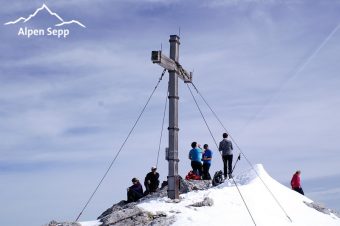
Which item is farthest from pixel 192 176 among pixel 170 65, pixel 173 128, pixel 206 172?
pixel 170 65

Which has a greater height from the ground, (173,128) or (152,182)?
(173,128)

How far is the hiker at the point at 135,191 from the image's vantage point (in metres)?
21.8

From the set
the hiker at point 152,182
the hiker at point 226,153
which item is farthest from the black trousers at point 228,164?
the hiker at point 152,182

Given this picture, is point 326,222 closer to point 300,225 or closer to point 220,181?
point 300,225

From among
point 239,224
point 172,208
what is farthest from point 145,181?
point 239,224

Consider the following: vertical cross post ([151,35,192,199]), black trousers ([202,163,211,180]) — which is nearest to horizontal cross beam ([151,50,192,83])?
vertical cross post ([151,35,192,199])

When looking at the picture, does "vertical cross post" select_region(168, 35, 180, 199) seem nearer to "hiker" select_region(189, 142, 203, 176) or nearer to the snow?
the snow

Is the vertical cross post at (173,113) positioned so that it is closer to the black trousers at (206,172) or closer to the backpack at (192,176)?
the backpack at (192,176)

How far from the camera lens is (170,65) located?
65.0ft

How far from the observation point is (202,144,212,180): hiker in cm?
2409

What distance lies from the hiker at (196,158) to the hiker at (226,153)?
1028mm

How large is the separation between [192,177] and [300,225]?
5.92 meters

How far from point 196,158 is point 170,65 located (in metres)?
5.69

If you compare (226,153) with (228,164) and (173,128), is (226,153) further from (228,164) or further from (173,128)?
(173,128)
